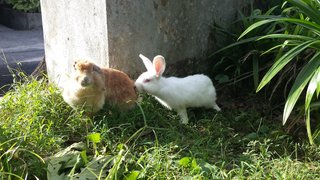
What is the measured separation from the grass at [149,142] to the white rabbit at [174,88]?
105 millimetres

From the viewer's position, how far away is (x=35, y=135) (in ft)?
9.32

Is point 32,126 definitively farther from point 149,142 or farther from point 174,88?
point 174,88

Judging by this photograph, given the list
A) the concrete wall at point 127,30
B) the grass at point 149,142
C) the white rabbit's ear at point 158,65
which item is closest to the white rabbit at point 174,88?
the white rabbit's ear at point 158,65

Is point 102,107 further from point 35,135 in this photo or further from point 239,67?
point 239,67

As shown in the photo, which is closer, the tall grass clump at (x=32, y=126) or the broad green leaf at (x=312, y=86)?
the tall grass clump at (x=32, y=126)

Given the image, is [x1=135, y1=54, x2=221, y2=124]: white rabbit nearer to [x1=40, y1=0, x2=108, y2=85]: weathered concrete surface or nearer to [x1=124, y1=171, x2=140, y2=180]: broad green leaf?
[x1=40, y1=0, x2=108, y2=85]: weathered concrete surface

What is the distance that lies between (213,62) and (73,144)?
1.75 m

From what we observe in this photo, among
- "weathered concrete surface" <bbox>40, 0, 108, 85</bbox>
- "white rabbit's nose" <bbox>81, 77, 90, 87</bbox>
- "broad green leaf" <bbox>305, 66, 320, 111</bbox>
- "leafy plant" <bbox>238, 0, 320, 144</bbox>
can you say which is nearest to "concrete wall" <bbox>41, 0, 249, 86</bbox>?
"weathered concrete surface" <bbox>40, 0, 108, 85</bbox>

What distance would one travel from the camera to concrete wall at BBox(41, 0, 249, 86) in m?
3.47

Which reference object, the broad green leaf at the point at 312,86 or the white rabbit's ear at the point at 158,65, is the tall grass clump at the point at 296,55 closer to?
the broad green leaf at the point at 312,86

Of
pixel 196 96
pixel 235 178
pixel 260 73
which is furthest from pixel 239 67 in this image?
pixel 235 178

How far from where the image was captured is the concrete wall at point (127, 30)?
3.47 m

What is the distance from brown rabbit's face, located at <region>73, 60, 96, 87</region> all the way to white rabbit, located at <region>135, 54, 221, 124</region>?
426mm

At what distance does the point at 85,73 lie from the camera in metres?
3.02
